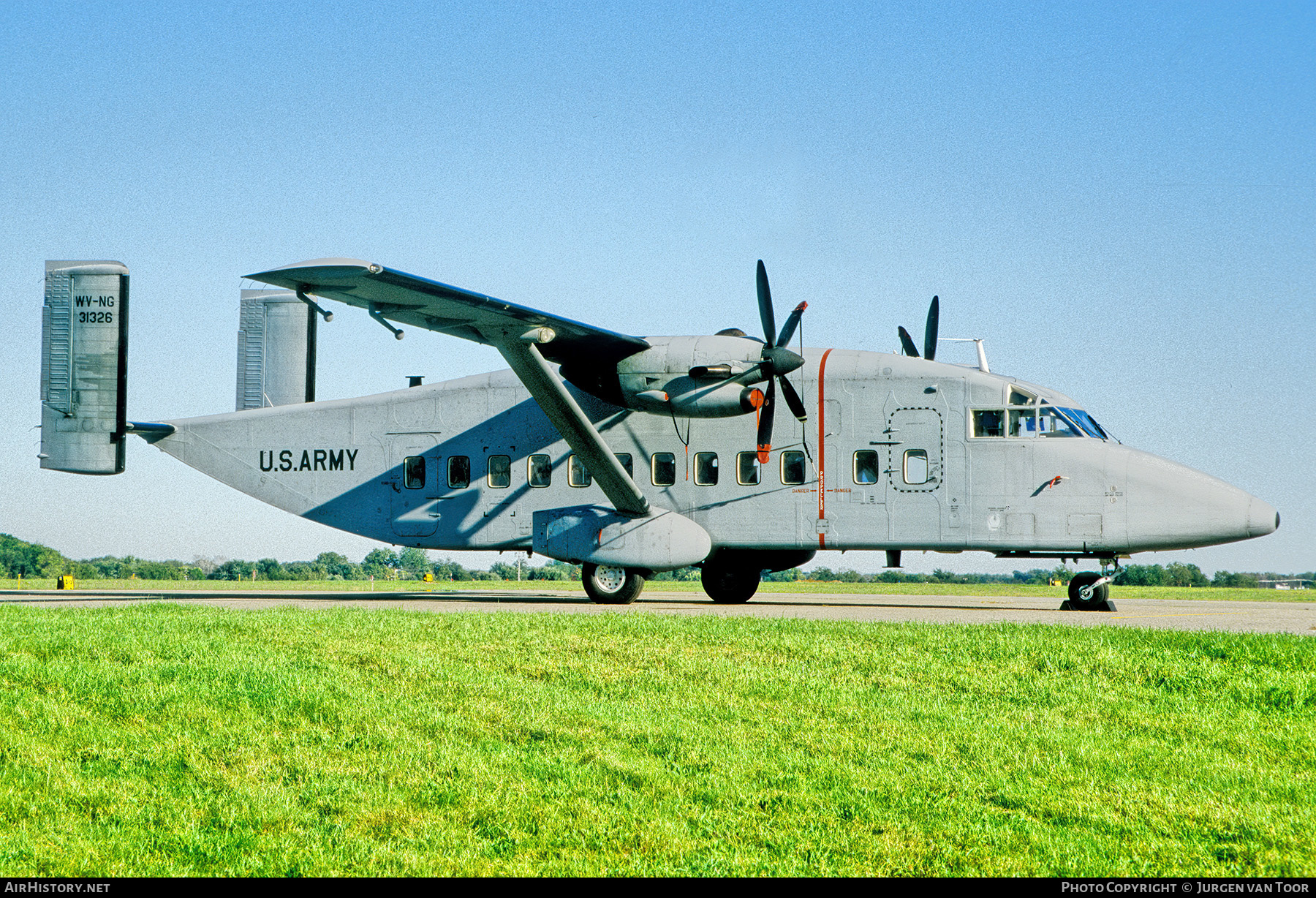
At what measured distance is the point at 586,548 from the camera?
789 inches

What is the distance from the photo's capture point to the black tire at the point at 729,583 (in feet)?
72.9

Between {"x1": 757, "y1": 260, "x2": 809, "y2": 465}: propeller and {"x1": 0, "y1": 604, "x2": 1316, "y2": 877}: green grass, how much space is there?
755 centimetres

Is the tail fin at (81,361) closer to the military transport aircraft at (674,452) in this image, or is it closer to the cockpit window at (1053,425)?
the military transport aircraft at (674,452)

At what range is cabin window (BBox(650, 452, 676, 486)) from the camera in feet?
67.8

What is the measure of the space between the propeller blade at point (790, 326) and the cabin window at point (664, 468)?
3192 millimetres

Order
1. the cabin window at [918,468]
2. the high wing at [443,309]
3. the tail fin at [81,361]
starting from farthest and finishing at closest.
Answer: the tail fin at [81,361]
the cabin window at [918,468]
the high wing at [443,309]

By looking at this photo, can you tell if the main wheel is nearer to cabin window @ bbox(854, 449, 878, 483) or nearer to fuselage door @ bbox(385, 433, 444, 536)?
fuselage door @ bbox(385, 433, 444, 536)

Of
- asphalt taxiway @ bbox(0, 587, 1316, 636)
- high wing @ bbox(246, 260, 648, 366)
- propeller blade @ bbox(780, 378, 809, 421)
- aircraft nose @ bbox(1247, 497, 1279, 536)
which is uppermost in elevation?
high wing @ bbox(246, 260, 648, 366)

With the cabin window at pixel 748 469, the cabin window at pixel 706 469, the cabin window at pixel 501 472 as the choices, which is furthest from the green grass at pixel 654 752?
the cabin window at pixel 501 472

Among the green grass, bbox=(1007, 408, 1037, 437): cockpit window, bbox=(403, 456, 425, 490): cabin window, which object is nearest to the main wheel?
bbox=(403, 456, 425, 490): cabin window

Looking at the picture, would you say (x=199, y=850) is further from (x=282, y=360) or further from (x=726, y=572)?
(x=282, y=360)

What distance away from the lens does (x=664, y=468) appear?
20.7m

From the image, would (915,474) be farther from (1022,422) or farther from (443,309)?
(443,309)

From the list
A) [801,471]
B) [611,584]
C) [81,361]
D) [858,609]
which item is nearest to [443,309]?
[611,584]
